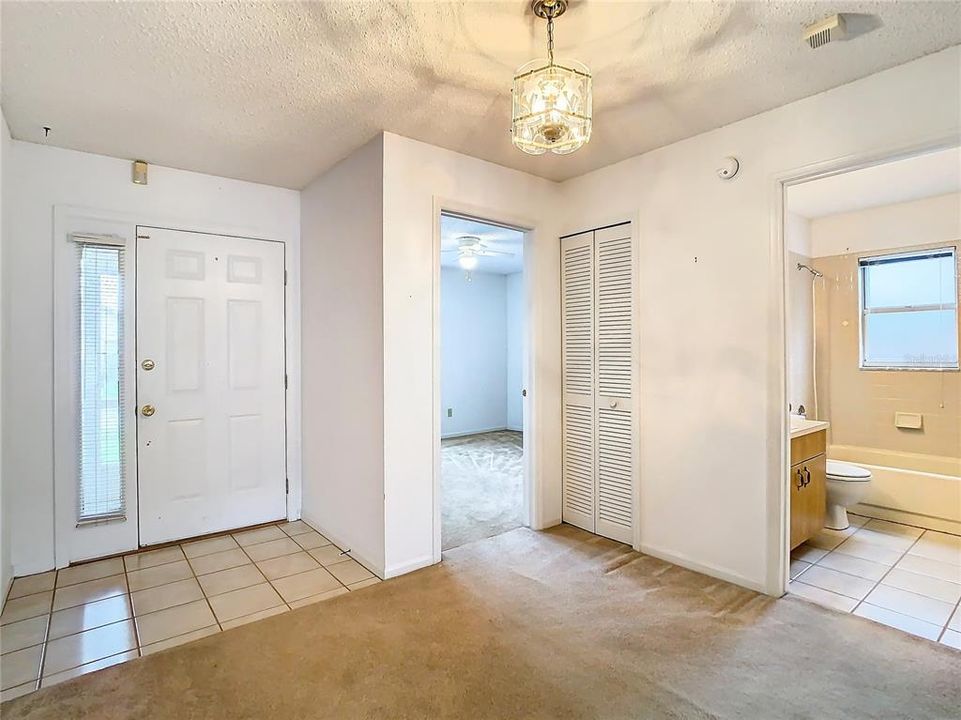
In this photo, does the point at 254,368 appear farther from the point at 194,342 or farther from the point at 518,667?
the point at 518,667

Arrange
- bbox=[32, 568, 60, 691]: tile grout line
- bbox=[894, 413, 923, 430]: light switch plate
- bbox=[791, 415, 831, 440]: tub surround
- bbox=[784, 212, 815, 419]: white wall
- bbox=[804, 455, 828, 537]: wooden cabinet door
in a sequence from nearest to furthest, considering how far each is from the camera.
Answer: bbox=[32, 568, 60, 691]: tile grout line < bbox=[791, 415, 831, 440]: tub surround < bbox=[804, 455, 828, 537]: wooden cabinet door < bbox=[894, 413, 923, 430]: light switch plate < bbox=[784, 212, 815, 419]: white wall

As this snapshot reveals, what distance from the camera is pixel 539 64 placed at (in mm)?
1666

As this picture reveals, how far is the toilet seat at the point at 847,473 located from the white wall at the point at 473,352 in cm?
457

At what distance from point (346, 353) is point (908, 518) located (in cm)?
417

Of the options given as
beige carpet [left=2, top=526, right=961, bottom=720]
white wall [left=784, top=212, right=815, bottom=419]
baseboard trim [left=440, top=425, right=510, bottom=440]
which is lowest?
beige carpet [left=2, top=526, right=961, bottom=720]

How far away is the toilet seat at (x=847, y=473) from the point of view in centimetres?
328

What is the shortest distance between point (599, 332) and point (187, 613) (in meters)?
2.80

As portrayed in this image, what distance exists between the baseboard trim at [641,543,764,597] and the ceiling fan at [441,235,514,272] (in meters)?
3.51

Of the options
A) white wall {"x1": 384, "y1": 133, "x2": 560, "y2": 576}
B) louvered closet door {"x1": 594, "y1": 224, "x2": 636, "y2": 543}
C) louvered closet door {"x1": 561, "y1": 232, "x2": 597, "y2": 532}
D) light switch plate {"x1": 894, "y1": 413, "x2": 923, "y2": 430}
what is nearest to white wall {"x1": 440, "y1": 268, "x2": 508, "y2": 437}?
louvered closet door {"x1": 561, "y1": 232, "x2": 597, "y2": 532}

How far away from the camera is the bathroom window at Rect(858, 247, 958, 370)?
3.76 metres

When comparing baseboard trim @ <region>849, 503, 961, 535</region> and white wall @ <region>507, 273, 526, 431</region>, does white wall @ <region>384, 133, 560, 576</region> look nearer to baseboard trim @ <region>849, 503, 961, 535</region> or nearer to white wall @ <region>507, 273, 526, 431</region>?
baseboard trim @ <region>849, 503, 961, 535</region>

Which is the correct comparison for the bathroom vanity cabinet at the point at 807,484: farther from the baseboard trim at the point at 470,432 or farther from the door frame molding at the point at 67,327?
the baseboard trim at the point at 470,432

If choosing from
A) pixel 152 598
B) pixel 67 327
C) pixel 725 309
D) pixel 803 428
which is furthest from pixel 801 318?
pixel 67 327

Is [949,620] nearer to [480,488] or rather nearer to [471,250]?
[480,488]
